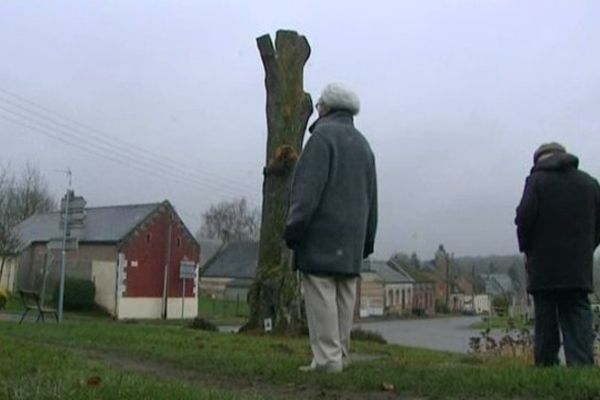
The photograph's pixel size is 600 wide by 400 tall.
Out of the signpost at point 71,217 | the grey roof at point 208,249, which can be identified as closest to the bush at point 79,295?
the signpost at point 71,217

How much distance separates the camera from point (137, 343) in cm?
873

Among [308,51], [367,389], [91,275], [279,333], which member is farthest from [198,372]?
[91,275]

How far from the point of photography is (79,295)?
4656 cm

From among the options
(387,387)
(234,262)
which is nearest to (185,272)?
(234,262)

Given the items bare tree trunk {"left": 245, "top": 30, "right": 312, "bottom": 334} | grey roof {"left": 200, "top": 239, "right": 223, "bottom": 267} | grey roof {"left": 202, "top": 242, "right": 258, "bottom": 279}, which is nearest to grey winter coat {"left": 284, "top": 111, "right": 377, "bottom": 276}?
bare tree trunk {"left": 245, "top": 30, "right": 312, "bottom": 334}

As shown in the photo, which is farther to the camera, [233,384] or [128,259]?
[128,259]

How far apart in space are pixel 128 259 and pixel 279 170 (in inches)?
1418

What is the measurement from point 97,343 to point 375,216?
4337mm

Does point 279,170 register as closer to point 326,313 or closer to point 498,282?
point 326,313

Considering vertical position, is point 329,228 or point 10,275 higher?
point 10,275

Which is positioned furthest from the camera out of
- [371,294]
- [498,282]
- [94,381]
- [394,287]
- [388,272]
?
[498,282]

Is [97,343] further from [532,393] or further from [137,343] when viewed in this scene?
[532,393]

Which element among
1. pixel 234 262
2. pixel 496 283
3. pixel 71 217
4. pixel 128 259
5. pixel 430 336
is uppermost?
pixel 496 283

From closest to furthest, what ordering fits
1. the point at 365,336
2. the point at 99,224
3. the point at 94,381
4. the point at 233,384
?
1. the point at 94,381
2. the point at 233,384
3. the point at 365,336
4. the point at 99,224
